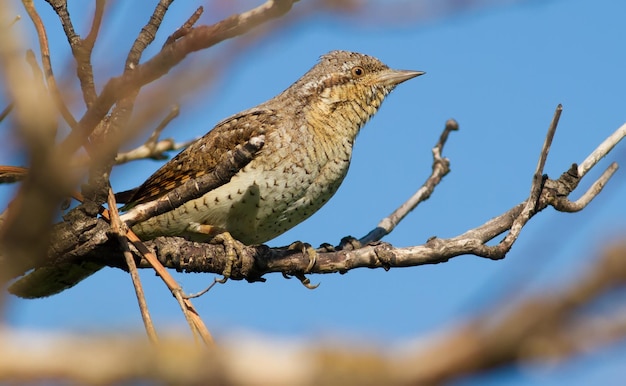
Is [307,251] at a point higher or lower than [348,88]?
lower

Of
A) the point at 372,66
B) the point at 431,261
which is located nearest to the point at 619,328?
the point at 431,261

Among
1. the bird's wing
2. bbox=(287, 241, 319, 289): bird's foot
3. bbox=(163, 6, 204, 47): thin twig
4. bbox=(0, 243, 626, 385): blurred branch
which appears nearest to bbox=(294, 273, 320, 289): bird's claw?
bbox=(287, 241, 319, 289): bird's foot

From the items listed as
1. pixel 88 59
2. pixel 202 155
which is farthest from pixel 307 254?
pixel 88 59

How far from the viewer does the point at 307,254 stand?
162 inches

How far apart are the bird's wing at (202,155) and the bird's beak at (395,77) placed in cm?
97

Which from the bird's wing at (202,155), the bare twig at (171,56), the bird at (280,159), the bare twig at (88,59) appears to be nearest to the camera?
the bare twig at (171,56)

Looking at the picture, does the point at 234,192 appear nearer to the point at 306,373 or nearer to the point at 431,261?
the point at 431,261

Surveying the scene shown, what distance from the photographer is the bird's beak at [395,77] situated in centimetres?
548

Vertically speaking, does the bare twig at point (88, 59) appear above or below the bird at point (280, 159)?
below

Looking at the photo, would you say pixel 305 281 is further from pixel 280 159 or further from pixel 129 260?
pixel 129 260

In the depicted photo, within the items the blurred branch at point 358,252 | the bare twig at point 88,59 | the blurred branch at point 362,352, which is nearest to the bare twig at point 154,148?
the blurred branch at point 358,252

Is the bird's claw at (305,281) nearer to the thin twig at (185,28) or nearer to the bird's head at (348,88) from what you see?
the bird's head at (348,88)

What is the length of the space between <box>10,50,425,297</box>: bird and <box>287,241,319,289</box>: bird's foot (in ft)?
1.30

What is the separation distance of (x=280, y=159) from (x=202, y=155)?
2.00ft
